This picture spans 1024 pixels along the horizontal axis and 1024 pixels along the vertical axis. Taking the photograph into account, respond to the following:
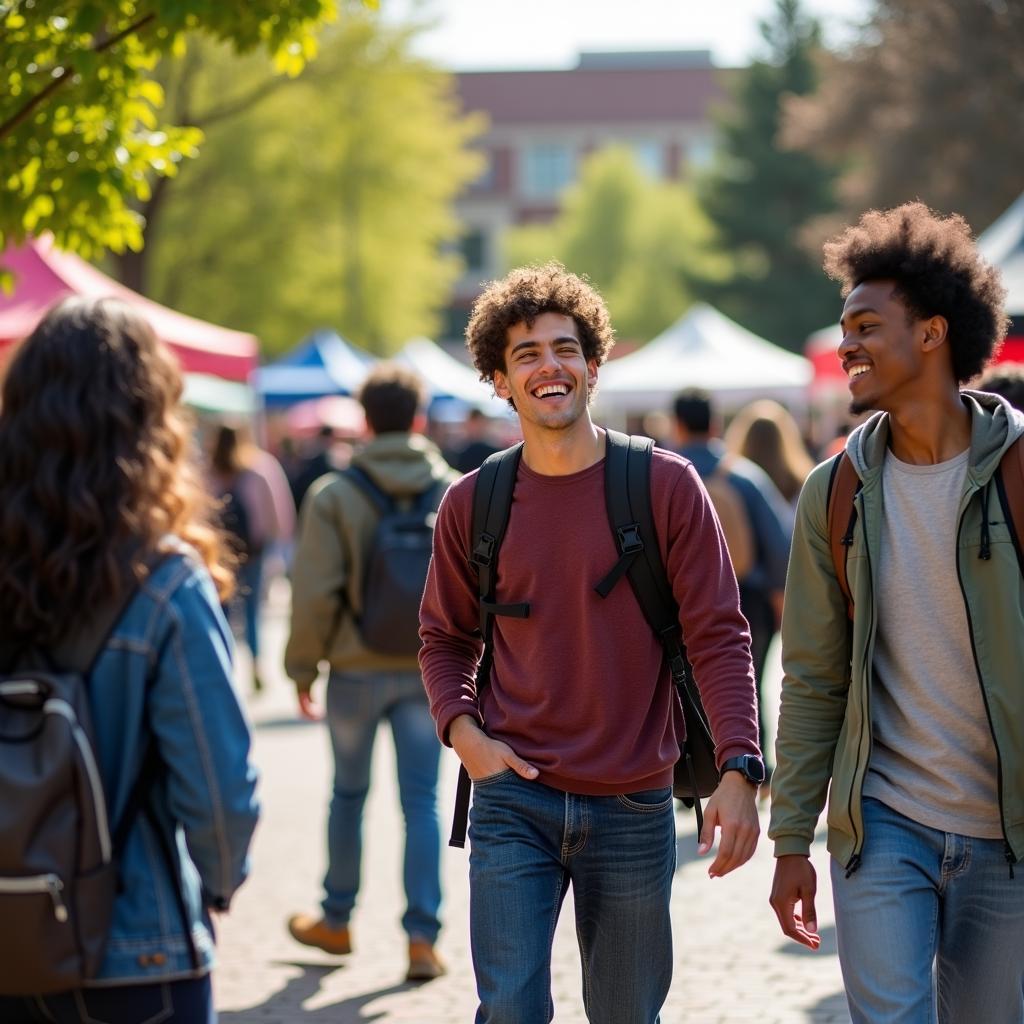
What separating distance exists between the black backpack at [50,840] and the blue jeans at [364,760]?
3.58 meters

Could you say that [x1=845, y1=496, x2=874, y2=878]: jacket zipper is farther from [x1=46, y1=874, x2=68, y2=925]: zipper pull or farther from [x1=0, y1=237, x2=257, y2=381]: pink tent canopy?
[x1=0, y1=237, x2=257, y2=381]: pink tent canopy

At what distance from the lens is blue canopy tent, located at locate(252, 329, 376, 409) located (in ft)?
88.6

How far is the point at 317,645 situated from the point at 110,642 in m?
3.51

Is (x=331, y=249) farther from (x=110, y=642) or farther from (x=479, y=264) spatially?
(x=479, y=264)

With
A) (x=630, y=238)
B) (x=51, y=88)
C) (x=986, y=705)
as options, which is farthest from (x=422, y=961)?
(x=630, y=238)

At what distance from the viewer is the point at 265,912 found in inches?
299

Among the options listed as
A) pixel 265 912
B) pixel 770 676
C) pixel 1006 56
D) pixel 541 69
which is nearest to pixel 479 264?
pixel 541 69

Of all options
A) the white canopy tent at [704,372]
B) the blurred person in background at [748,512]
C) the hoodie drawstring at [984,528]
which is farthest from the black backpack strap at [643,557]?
the white canopy tent at [704,372]

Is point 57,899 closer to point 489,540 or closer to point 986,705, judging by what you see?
point 489,540

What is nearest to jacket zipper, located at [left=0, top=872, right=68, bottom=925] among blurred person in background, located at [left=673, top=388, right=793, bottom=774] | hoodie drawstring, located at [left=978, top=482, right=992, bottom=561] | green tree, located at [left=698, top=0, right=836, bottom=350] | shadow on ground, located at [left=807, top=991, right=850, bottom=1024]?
hoodie drawstring, located at [left=978, top=482, right=992, bottom=561]

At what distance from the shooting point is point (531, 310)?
4.14 metres

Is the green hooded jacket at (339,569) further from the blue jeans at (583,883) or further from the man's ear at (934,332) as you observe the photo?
the man's ear at (934,332)

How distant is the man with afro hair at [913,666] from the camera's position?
3590 mm

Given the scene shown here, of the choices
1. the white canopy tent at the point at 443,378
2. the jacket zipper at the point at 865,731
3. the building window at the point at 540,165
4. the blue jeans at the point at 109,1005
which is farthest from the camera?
the building window at the point at 540,165
